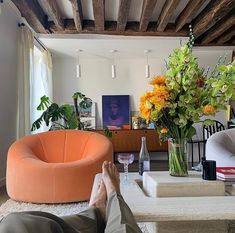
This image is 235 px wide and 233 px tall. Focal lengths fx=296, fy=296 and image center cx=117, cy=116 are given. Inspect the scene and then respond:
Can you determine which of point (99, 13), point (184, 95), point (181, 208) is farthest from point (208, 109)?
point (99, 13)

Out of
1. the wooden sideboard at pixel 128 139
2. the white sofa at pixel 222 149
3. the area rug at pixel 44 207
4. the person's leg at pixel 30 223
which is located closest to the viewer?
the person's leg at pixel 30 223

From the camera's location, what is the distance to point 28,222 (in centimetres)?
73

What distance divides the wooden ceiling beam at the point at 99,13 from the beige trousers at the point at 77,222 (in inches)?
145

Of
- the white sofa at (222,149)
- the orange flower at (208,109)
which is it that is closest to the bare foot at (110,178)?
the orange flower at (208,109)

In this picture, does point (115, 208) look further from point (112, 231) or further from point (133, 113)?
point (133, 113)

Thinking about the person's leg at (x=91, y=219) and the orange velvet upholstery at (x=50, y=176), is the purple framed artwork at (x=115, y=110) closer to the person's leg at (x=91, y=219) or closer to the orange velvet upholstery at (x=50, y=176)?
the orange velvet upholstery at (x=50, y=176)

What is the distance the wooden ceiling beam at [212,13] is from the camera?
4320 mm

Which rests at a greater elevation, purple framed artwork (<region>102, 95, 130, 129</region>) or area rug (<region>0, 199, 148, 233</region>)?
purple framed artwork (<region>102, 95, 130, 129</region>)

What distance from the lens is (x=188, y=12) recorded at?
4.73 m

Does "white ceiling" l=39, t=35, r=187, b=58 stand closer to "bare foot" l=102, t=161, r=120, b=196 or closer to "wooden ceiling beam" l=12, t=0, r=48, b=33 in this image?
"wooden ceiling beam" l=12, t=0, r=48, b=33

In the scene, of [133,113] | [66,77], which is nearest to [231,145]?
[133,113]

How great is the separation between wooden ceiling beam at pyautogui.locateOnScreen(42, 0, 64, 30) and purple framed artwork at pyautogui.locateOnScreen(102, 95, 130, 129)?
212cm

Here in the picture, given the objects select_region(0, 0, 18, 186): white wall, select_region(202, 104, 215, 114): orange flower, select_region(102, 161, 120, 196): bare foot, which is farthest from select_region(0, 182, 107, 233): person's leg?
select_region(0, 0, 18, 186): white wall

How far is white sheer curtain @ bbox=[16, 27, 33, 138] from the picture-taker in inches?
176
